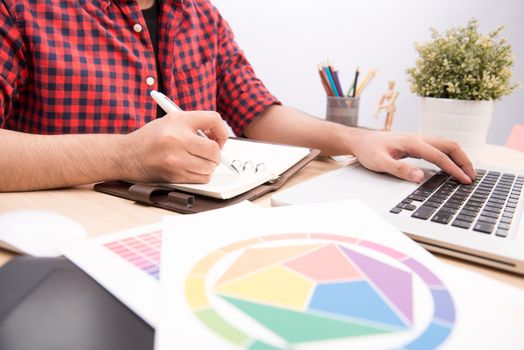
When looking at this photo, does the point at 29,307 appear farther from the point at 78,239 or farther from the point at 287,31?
the point at 287,31

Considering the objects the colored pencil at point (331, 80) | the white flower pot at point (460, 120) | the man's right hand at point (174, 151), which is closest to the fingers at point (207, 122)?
the man's right hand at point (174, 151)

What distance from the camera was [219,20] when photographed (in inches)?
43.8

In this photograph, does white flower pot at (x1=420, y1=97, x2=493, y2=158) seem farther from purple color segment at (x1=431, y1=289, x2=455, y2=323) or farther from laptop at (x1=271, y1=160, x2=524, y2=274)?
purple color segment at (x1=431, y1=289, x2=455, y2=323)

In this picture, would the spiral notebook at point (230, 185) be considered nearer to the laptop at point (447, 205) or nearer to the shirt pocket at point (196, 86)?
the laptop at point (447, 205)

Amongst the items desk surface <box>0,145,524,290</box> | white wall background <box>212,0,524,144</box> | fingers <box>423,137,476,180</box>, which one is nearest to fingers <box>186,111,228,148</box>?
Result: desk surface <box>0,145,524,290</box>

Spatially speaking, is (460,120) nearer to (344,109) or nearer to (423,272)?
(344,109)

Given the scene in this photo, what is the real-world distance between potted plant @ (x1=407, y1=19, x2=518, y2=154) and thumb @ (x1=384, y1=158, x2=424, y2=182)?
294mm

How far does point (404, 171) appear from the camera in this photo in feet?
2.00

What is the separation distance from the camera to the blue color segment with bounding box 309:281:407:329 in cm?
25

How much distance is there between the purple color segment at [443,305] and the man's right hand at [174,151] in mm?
354

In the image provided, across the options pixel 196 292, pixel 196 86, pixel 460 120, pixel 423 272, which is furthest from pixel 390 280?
pixel 196 86

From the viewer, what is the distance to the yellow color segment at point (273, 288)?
0.87 feet

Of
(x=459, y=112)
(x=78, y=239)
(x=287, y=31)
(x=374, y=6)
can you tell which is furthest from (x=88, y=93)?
(x=374, y=6)

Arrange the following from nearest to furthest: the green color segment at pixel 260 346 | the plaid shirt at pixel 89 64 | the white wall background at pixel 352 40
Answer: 1. the green color segment at pixel 260 346
2. the plaid shirt at pixel 89 64
3. the white wall background at pixel 352 40
